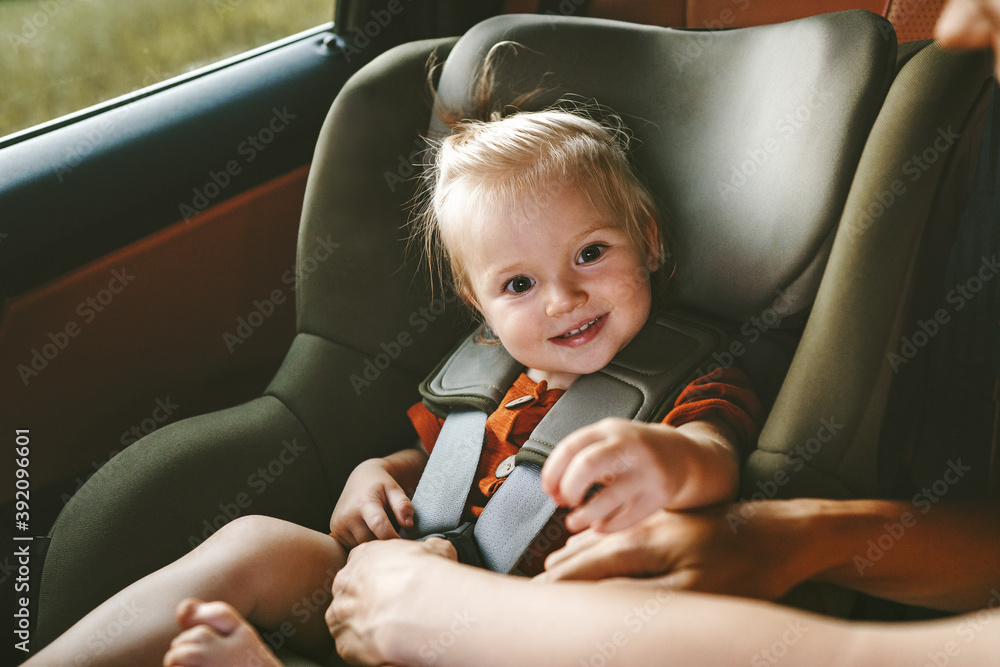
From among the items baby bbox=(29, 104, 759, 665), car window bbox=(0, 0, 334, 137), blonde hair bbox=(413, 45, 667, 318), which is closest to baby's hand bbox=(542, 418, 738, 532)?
baby bbox=(29, 104, 759, 665)

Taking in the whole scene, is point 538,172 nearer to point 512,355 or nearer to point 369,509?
point 512,355

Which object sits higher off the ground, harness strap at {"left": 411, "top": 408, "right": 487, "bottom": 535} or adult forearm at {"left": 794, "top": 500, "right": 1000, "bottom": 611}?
adult forearm at {"left": 794, "top": 500, "right": 1000, "bottom": 611}

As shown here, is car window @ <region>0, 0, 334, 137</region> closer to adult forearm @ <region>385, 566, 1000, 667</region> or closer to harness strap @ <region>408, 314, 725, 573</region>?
harness strap @ <region>408, 314, 725, 573</region>

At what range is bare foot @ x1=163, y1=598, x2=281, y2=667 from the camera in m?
0.69

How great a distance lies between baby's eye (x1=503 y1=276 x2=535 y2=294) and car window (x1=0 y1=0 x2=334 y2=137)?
0.87 m

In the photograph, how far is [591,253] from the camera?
949 mm

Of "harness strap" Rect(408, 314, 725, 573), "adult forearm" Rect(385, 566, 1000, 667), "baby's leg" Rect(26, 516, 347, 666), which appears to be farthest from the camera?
"harness strap" Rect(408, 314, 725, 573)

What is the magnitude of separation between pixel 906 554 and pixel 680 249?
17.5 inches

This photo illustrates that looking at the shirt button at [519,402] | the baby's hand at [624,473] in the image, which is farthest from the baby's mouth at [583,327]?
the baby's hand at [624,473]

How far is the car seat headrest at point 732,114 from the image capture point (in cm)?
84

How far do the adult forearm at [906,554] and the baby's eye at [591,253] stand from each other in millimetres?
385

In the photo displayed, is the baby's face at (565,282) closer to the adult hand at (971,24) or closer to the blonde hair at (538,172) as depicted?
the blonde hair at (538,172)

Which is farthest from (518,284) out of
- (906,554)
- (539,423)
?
(906,554)

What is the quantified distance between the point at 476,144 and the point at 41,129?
2.51 ft
